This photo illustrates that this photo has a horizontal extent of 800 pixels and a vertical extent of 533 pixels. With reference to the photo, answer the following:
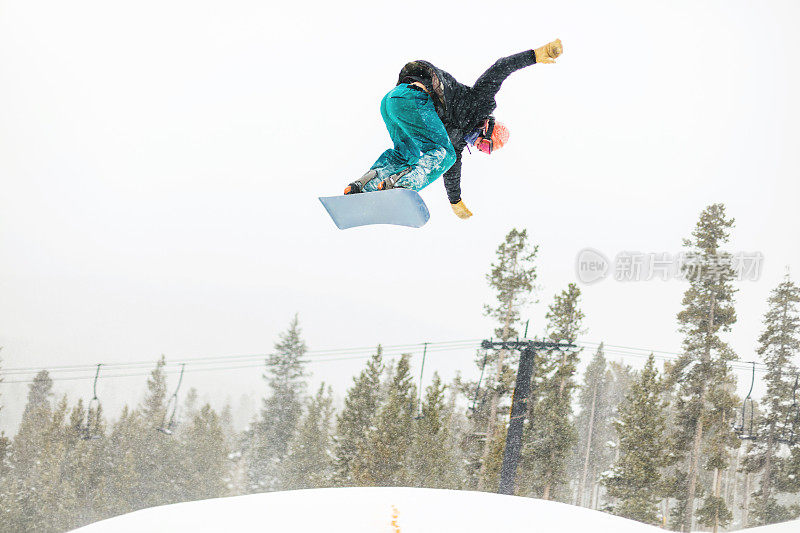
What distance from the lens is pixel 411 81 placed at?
3826 millimetres

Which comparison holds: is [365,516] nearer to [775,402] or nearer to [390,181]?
[390,181]

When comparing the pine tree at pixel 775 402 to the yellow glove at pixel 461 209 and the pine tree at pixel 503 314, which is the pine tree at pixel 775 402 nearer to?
the pine tree at pixel 503 314

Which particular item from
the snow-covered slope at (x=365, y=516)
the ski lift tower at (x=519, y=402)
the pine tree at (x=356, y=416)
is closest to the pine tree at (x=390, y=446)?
the pine tree at (x=356, y=416)

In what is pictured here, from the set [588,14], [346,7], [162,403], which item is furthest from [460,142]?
[346,7]

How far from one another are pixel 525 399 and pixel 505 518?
819 centimetres

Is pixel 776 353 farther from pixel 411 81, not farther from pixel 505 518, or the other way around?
pixel 411 81

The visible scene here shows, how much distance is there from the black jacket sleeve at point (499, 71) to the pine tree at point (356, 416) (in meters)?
23.6

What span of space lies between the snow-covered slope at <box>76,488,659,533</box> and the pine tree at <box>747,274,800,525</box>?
73.8 feet

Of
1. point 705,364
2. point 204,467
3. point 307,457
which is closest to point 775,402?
point 705,364

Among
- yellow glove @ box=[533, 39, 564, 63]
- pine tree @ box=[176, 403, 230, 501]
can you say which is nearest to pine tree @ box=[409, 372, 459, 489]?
pine tree @ box=[176, 403, 230, 501]

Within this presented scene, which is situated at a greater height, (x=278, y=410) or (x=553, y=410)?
(x=553, y=410)

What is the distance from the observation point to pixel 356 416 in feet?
90.7

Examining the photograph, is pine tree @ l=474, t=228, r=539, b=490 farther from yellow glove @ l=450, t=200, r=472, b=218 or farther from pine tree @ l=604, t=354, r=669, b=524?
yellow glove @ l=450, t=200, r=472, b=218

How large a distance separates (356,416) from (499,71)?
84.0ft
